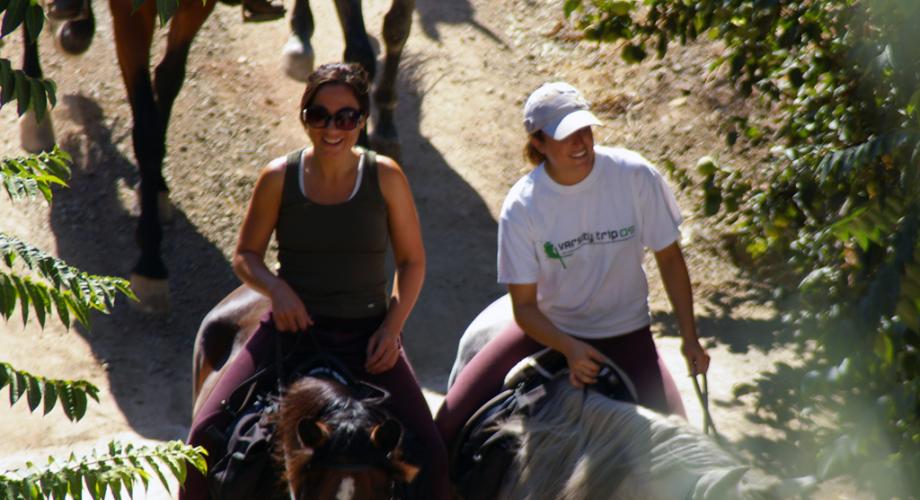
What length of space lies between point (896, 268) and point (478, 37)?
8.61 m

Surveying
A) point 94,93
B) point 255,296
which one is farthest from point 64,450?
point 94,93

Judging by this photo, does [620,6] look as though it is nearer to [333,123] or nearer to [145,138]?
[333,123]

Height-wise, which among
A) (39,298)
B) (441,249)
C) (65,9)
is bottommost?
(441,249)

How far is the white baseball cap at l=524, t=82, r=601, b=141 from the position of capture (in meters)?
3.80

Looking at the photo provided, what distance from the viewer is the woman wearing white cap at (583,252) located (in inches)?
153

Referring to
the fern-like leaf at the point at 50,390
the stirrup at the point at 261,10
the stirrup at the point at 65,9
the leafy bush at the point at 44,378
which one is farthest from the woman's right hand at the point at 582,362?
the stirrup at the point at 65,9

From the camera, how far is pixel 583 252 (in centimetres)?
395

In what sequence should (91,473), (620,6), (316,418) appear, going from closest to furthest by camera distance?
(91,473) → (316,418) → (620,6)

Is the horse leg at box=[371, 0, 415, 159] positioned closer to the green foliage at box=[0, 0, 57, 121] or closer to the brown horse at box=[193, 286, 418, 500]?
the brown horse at box=[193, 286, 418, 500]

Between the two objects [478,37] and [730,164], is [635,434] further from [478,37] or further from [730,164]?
[478,37]

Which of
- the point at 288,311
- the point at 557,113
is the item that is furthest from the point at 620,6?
the point at 288,311

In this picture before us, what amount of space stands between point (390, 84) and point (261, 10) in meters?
1.19

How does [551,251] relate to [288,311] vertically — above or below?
above

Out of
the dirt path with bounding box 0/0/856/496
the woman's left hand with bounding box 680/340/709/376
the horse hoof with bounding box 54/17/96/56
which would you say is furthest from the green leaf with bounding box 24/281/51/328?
the horse hoof with bounding box 54/17/96/56
